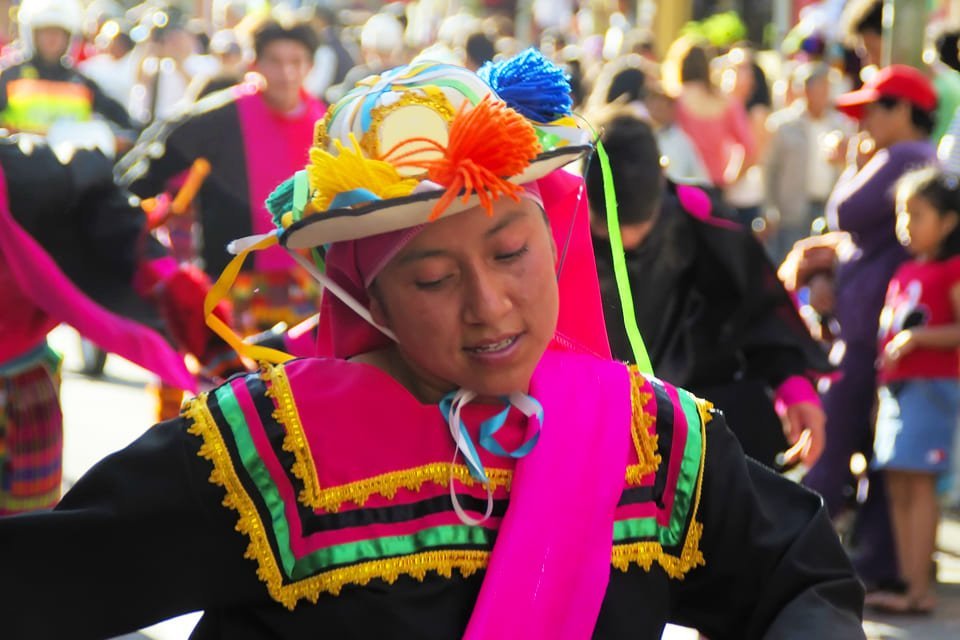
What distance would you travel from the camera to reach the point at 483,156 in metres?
2.39

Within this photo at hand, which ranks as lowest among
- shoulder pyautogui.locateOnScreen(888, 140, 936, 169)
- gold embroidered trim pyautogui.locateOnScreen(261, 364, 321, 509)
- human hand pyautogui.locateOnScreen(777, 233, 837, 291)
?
human hand pyautogui.locateOnScreen(777, 233, 837, 291)

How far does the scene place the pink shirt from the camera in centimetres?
972

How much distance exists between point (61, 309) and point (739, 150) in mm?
6269

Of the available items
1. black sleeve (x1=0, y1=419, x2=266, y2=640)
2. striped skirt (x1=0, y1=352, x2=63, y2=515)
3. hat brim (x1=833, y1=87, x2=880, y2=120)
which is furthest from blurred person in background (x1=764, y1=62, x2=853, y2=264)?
black sleeve (x1=0, y1=419, x2=266, y2=640)

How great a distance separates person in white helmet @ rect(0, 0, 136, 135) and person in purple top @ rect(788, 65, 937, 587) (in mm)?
3994

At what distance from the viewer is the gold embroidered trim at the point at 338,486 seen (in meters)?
2.45

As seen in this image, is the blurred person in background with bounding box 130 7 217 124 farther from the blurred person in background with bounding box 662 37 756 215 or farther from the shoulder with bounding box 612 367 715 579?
the shoulder with bounding box 612 367 715 579

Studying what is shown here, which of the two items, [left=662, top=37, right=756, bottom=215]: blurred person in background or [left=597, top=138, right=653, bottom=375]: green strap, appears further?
[left=662, top=37, right=756, bottom=215]: blurred person in background

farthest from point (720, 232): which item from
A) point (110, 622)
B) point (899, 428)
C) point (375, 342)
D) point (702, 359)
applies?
point (110, 622)

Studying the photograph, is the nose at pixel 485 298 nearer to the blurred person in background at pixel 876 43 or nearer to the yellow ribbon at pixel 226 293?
the yellow ribbon at pixel 226 293

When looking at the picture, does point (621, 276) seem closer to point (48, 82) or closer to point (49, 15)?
point (48, 82)

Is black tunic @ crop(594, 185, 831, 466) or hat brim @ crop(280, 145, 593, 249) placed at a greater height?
hat brim @ crop(280, 145, 593, 249)

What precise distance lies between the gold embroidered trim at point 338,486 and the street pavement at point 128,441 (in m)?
2.96

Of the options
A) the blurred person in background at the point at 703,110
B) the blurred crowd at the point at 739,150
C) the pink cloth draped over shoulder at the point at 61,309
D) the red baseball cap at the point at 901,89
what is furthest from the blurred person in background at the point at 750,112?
the pink cloth draped over shoulder at the point at 61,309
